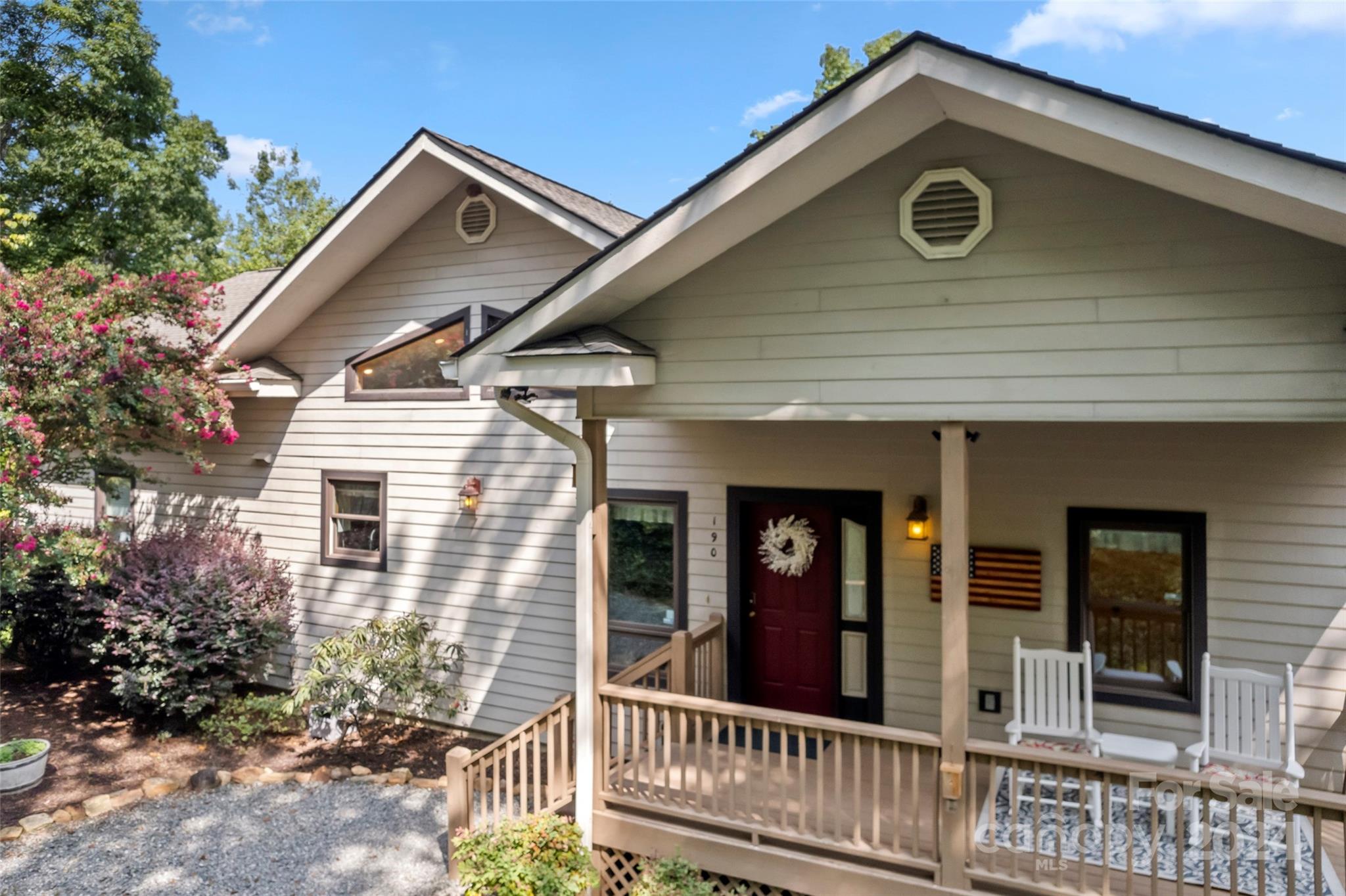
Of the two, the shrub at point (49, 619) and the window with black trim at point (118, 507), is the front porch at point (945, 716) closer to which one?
the shrub at point (49, 619)

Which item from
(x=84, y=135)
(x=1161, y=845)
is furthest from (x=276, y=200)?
(x=1161, y=845)

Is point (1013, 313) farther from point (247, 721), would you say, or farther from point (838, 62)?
point (838, 62)

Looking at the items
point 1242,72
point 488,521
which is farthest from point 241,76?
point 1242,72

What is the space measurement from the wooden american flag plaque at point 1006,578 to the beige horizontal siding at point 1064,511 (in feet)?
0.24

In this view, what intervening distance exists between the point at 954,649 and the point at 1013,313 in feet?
6.04

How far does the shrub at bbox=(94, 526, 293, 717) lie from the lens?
7988 mm

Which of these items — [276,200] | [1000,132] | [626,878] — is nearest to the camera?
[1000,132]

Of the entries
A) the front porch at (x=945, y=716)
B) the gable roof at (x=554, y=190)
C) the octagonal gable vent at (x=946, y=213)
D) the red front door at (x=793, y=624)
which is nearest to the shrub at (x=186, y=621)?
the front porch at (x=945, y=716)

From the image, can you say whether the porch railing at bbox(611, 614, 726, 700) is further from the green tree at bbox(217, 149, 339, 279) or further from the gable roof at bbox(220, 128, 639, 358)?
the green tree at bbox(217, 149, 339, 279)

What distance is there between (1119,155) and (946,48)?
983 mm

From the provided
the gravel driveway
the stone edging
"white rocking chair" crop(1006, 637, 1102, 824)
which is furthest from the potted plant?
"white rocking chair" crop(1006, 637, 1102, 824)

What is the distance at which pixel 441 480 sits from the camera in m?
8.30

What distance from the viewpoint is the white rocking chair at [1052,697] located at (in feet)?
17.7

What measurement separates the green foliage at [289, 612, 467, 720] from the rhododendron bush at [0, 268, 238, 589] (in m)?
2.42
